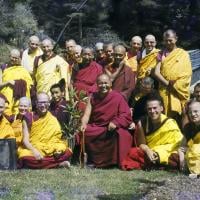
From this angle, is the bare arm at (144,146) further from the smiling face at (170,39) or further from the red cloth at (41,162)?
the smiling face at (170,39)

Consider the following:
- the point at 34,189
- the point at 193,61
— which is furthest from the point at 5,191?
the point at 193,61

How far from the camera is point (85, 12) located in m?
25.5

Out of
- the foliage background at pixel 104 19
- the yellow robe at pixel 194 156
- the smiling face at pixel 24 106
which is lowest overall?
the yellow robe at pixel 194 156

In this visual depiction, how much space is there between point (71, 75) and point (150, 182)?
3.11 m

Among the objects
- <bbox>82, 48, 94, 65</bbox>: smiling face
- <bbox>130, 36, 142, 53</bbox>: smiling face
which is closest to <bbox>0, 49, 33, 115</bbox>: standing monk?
<bbox>82, 48, 94, 65</bbox>: smiling face

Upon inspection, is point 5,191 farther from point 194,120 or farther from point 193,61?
point 193,61

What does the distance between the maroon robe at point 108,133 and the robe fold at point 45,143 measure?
14.8 inches

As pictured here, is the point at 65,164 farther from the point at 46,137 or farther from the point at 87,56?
the point at 87,56

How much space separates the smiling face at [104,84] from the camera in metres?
8.16

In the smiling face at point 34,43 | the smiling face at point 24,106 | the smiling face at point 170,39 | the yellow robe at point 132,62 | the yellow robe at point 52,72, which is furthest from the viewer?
the smiling face at point 34,43

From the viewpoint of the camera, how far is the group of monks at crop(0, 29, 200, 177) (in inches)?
312

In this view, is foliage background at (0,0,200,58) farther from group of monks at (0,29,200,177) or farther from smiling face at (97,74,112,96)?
smiling face at (97,74,112,96)

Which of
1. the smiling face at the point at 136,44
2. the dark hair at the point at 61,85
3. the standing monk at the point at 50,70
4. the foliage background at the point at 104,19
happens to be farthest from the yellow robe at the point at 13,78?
the foliage background at the point at 104,19

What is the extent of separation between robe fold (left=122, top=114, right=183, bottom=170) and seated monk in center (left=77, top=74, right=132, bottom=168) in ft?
0.61
